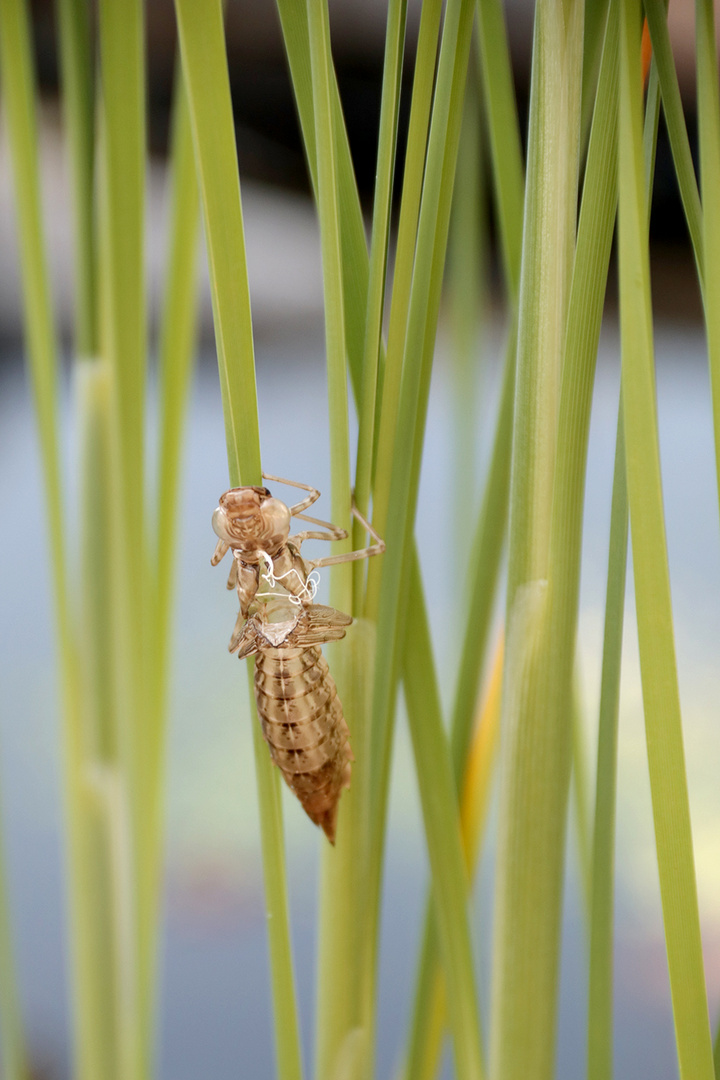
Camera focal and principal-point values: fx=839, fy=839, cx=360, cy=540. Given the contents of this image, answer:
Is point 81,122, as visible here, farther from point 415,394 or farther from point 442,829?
point 442,829

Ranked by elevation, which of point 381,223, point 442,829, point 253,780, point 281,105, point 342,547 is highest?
point 281,105

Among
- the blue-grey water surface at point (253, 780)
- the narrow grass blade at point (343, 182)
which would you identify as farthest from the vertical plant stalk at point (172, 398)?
the blue-grey water surface at point (253, 780)

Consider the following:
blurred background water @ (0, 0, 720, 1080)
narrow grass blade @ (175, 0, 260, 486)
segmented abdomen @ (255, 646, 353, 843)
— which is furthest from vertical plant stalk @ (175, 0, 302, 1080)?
blurred background water @ (0, 0, 720, 1080)

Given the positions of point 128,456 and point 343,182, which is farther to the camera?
point 128,456

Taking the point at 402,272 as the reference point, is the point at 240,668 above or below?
below

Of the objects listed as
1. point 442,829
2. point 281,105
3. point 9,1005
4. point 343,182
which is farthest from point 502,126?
point 281,105

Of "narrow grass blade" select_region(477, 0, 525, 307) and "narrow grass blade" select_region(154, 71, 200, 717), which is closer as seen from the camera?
"narrow grass blade" select_region(477, 0, 525, 307)

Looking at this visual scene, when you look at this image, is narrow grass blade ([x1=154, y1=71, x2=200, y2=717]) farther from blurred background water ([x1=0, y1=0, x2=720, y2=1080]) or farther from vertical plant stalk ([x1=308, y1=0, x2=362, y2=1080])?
blurred background water ([x1=0, y1=0, x2=720, y2=1080])
